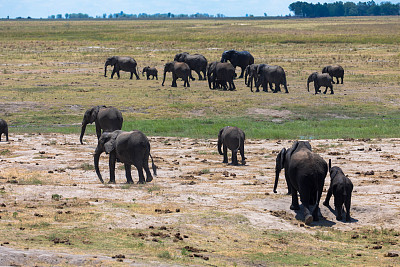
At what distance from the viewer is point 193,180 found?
18.0 m

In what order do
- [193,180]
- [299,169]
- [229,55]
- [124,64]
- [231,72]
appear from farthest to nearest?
[229,55] → [124,64] → [231,72] → [193,180] → [299,169]

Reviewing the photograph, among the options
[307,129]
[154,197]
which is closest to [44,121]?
[307,129]

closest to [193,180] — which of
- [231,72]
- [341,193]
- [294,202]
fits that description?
[294,202]

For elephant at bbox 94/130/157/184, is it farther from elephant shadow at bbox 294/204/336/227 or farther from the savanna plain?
elephant shadow at bbox 294/204/336/227

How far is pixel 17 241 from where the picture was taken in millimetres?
10727

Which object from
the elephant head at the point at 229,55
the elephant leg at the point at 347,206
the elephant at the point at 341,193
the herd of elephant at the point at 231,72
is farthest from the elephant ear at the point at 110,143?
the elephant head at the point at 229,55

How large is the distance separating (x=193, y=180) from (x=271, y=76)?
77.1 feet

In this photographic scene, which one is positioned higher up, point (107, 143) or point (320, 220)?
point (107, 143)

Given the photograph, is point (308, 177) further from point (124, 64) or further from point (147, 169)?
point (124, 64)

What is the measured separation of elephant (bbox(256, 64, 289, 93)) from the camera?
132 ft

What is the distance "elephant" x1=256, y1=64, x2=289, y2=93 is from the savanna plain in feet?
4.59

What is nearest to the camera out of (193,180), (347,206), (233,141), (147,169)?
(347,206)

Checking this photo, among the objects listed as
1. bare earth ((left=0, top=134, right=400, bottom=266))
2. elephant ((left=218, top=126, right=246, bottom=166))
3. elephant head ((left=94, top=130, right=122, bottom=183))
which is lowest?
bare earth ((left=0, top=134, right=400, bottom=266))

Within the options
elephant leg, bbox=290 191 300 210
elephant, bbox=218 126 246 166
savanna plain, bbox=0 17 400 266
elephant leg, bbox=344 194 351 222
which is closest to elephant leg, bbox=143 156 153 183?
savanna plain, bbox=0 17 400 266
